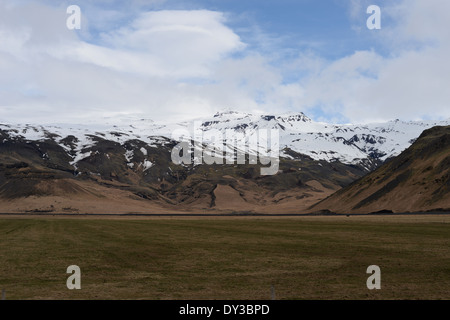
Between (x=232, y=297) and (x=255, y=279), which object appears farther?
(x=255, y=279)

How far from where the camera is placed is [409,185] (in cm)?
14138

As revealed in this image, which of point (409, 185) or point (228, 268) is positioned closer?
point (228, 268)

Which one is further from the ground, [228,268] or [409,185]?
[409,185]

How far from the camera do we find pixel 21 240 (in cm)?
5650

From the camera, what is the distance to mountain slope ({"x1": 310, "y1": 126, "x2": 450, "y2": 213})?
12949 cm

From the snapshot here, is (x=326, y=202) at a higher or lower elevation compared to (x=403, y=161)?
lower

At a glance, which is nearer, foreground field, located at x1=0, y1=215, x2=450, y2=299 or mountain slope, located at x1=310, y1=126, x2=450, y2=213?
foreground field, located at x1=0, y1=215, x2=450, y2=299

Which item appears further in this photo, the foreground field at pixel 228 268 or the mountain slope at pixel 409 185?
the mountain slope at pixel 409 185

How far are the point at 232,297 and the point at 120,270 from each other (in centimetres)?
1229

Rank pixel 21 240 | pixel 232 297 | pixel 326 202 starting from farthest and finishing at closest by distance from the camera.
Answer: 1. pixel 326 202
2. pixel 21 240
3. pixel 232 297

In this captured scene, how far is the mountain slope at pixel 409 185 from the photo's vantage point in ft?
425
